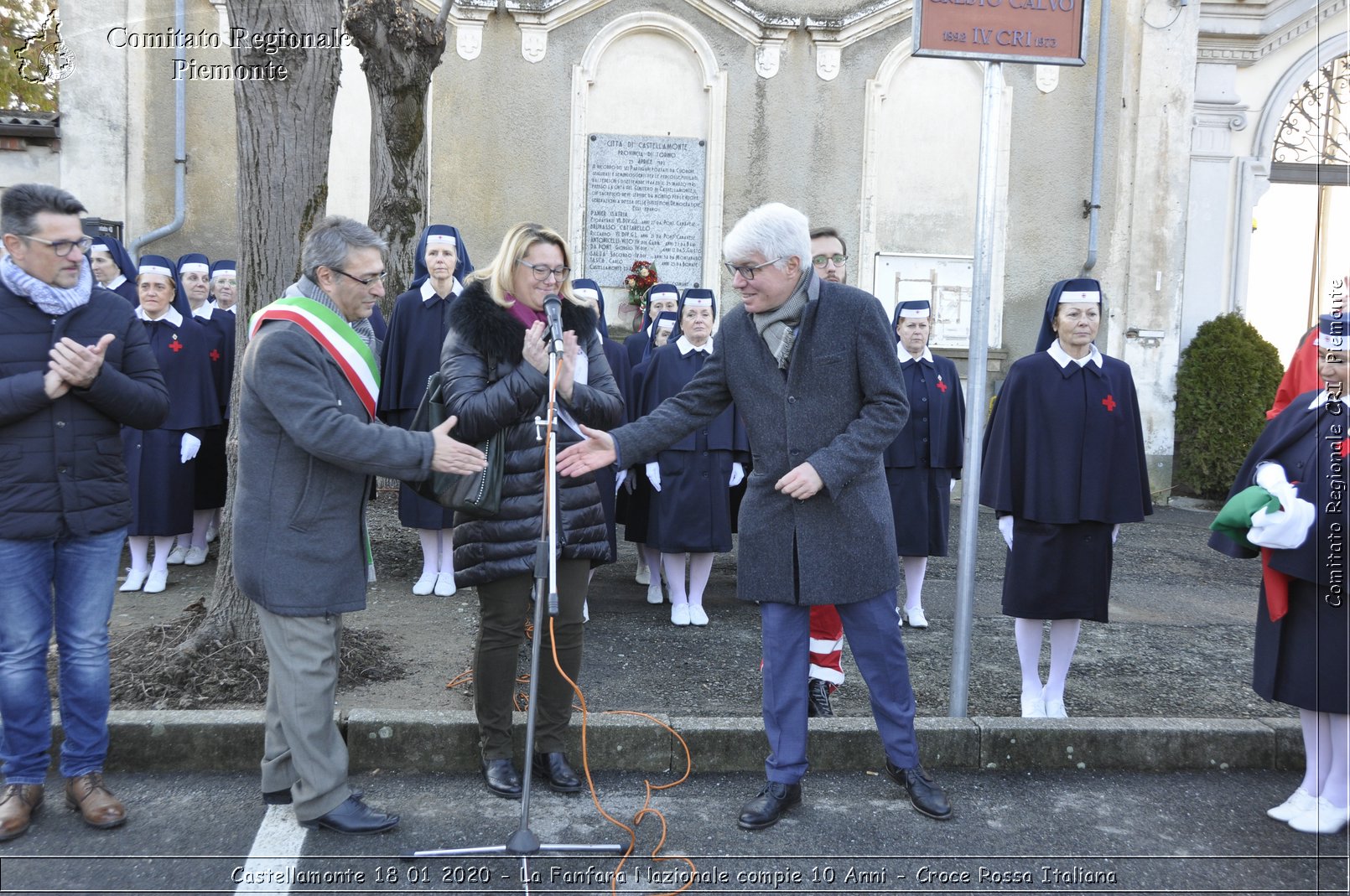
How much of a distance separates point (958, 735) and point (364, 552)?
255 cm

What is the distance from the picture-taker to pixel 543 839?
3.95 metres

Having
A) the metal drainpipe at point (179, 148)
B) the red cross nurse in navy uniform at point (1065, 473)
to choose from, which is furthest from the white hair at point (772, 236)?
the metal drainpipe at point (179, 148)

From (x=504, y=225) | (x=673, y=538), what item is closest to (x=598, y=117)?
(x=504, y=225)

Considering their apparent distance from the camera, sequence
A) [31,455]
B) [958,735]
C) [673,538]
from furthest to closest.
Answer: [673,538] → [958,735] → [31,455]

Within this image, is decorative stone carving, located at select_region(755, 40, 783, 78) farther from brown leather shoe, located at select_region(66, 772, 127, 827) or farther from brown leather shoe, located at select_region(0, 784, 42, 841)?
brown leather shoe, located at select_region(0, 784, 42, 841)

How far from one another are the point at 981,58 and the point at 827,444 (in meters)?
1.76

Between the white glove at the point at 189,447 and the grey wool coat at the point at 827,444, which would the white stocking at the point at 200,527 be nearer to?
the white glove at the point at 189,447

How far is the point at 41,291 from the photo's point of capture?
3854 millimetres

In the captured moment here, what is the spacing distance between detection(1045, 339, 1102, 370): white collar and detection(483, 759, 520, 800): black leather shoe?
3.06m

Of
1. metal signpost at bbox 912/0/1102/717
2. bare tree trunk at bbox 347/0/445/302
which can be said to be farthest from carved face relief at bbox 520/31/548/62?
metal signpost at bbox 912/0/1102/717

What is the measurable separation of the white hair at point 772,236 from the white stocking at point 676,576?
3.19m

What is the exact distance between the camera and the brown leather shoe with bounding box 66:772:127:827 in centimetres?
391

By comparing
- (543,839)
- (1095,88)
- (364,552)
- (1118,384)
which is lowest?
(543,839)

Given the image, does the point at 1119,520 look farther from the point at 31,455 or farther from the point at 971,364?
the point at 31,455
